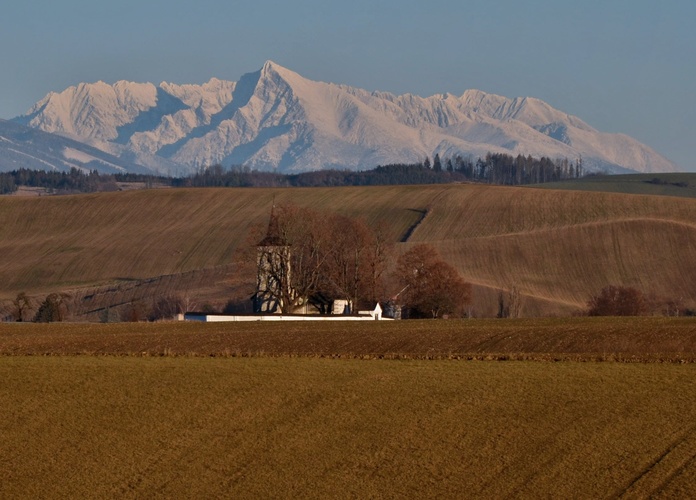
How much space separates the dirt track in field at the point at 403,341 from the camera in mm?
45750

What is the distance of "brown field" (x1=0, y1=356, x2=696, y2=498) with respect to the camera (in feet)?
82.3

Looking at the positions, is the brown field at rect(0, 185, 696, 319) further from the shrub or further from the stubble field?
the stubble field

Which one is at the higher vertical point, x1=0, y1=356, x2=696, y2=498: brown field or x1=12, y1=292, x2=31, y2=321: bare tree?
x1=0, y1=356, x2=696, y2=498: brown field

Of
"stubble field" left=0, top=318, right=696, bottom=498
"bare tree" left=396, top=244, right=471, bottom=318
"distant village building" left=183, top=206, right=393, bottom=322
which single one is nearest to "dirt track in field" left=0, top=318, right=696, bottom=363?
"stubble field" left=0, top=318, right=696, bottom=498

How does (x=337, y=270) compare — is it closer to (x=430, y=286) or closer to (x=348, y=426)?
(x=430, y=286)

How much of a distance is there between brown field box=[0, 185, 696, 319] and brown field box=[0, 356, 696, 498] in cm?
7353

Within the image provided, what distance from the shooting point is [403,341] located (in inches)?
2015

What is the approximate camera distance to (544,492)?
79.7 feet

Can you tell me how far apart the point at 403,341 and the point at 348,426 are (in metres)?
22.0

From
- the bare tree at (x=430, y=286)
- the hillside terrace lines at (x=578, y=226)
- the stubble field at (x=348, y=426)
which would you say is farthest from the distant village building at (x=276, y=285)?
the hillside terrace lines at (x=578, y=226)

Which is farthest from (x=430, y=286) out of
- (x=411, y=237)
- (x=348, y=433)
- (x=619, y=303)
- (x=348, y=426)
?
(x=348, y=433)

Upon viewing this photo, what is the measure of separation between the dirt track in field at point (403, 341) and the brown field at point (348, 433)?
8.15 m

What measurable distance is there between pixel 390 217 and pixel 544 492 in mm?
130888

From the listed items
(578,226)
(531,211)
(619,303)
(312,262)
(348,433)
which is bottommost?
(348,433)
